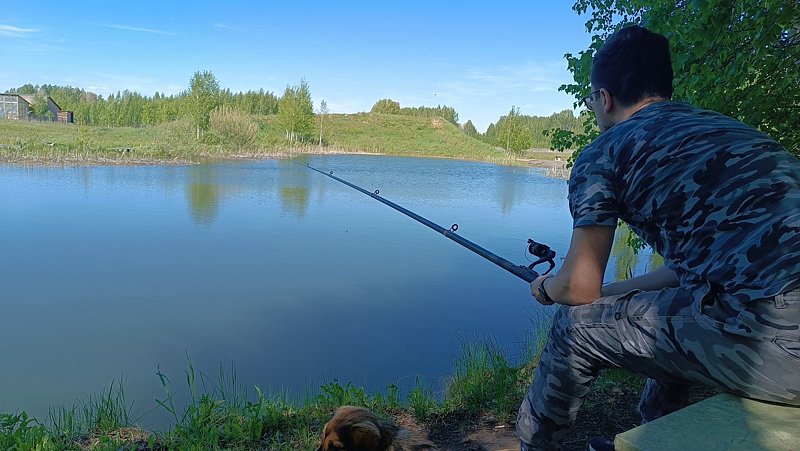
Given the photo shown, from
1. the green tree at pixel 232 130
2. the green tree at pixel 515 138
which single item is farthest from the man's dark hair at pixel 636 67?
the green tree at pixel 515 138

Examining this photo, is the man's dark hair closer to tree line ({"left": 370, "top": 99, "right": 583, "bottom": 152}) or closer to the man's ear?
the man's ear

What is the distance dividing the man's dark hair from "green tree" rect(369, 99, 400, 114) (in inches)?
3453

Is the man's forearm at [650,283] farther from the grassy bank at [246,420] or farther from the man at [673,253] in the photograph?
the grassy bank at [246,420]

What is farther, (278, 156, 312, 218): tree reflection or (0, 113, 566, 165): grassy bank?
(0, 113, 566, 165): grassy bank

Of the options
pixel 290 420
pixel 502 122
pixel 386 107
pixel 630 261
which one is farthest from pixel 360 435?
pixel 386 107

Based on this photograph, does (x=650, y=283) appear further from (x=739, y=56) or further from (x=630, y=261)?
(x=630, y=261)

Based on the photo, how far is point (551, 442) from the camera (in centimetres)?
181

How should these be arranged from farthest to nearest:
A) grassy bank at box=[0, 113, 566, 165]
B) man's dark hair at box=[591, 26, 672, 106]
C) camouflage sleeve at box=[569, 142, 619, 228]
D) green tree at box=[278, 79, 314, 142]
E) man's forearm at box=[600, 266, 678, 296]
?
green tree at box=[278, 79, 314, 142], grassy bank at box=[0, 113, 566, 165], man's forearm at box=[600, 266, 678, 296], man's dark hair at box=[591, 26, 672, 106], camouflage sleeve at box=[569, 142, 619, 228]

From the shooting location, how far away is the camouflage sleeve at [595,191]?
160cm

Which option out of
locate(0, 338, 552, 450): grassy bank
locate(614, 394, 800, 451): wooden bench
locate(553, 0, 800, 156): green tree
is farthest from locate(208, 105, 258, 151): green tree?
locate(614, 394, 800, 451): wooden bench

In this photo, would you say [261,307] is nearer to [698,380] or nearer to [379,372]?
[379,372]

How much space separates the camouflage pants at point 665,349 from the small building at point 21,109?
63.8 metres

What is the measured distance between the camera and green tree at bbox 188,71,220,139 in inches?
1495

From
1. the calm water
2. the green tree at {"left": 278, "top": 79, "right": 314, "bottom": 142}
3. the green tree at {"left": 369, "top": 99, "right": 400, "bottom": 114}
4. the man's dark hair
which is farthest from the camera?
the green tree at {"left": 369, "top": 99, "right": 400, "bottom": 114}
